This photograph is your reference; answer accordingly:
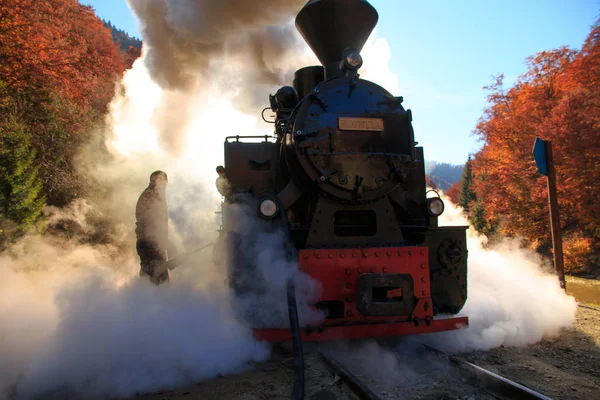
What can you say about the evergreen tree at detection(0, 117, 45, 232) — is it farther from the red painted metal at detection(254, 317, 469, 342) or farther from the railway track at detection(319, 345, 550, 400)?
the railway track at detection(319, 345, 550, 400)

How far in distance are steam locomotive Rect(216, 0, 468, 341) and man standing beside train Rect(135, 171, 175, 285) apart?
99 centimetres

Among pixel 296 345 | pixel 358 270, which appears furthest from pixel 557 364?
pixel 296 345

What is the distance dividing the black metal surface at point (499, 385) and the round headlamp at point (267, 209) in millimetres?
2001

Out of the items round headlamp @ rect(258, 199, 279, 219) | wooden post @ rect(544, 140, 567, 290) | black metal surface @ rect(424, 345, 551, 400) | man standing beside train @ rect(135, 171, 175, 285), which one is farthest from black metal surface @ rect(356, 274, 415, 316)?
wooden post @ rect(544, 140, 567, 290)

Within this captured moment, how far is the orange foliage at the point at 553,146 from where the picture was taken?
10.2m

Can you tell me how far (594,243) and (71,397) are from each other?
13.4 metres

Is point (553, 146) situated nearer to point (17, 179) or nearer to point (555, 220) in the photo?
point (555, 220)

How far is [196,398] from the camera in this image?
2961 millimetres

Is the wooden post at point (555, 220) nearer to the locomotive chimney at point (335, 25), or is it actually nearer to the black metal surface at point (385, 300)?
the locomotive chimney at point (335, 25)

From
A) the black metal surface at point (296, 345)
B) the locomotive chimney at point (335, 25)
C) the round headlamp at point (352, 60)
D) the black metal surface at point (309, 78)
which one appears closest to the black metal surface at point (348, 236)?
the black metal surface at point (296, 345)

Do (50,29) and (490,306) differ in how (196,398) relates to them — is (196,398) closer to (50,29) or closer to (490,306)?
(490,306)

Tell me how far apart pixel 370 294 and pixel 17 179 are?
9771 millimetres

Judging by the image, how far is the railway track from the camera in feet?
9.18

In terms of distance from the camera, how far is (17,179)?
391 inches
